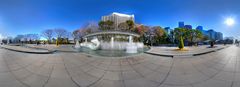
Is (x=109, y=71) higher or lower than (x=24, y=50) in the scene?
lower

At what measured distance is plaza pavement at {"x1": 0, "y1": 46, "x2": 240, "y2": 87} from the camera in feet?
4.91

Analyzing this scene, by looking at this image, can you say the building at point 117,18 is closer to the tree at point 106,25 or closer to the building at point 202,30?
the tree at point 106,25

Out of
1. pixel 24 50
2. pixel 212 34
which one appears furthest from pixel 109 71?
pixel 212 34

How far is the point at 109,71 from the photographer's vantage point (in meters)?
1.52

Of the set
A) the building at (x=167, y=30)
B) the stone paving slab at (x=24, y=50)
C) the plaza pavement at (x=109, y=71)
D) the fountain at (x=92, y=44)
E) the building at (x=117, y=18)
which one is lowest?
the plaza pavement at (x=109, y=71)

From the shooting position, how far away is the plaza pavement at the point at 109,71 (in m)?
1.50

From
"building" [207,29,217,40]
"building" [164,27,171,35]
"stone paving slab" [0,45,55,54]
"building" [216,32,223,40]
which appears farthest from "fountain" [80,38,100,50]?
"building" [216,32,223,40]

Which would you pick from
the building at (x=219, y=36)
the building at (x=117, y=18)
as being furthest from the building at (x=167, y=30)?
the building at (x=219, y=36)

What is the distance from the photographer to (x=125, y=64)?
156 centimetres

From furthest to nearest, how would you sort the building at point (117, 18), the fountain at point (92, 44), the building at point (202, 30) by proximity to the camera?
the building at point (202, 30)
the building at point (117, 18)
the fountain at point (92, 44)

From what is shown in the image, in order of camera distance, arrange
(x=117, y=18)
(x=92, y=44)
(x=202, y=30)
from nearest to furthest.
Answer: (x=92, y=44)
(x=117, y=18)
(x=202, y=30)

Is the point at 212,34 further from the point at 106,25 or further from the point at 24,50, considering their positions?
the point at 24,50

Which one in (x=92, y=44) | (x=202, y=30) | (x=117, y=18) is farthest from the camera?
(x=202, y=30)

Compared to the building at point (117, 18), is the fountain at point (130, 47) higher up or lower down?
lower down
